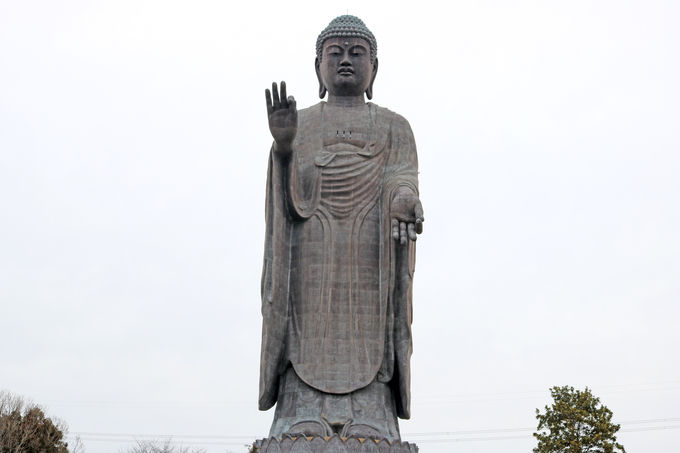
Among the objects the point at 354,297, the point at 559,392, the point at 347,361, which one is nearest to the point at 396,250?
the point at 354,297

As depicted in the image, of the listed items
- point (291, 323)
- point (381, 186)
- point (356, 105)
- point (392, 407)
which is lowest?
point (392, 407)

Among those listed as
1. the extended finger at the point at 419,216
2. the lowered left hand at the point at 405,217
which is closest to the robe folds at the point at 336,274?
the lowered left hand at the point at 405,217

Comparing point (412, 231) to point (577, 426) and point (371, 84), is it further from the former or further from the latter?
point (577, 426)

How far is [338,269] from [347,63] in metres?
3.03

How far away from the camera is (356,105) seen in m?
14.1

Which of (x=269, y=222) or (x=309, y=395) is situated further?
(x=269, y=222)

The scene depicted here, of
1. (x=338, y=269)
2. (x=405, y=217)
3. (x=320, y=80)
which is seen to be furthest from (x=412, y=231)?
(x=320, y=80)

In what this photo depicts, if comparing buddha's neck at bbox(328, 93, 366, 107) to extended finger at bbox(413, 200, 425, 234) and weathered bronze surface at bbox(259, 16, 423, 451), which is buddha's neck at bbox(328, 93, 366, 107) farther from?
extended finger at bbox(413, 200, 425, 234)

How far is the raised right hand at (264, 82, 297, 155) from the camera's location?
12.1 meters

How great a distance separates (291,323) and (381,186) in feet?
7.43

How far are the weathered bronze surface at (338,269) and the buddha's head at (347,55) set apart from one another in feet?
0.09

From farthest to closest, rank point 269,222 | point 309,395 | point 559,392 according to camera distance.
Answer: point 559,392
point 269,222
point 309,395

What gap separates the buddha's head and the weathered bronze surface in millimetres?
28

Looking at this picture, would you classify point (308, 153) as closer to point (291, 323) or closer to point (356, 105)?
point (356, 105)
